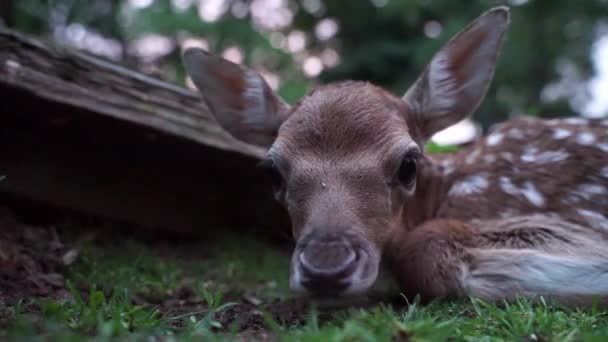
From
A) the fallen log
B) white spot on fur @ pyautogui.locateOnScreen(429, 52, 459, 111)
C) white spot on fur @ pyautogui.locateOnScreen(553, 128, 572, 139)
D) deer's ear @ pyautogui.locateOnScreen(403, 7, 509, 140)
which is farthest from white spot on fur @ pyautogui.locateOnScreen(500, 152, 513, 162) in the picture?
the fallen log

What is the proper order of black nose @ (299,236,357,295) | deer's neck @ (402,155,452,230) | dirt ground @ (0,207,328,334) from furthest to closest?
1. deer's neck @ (402,155,452,230)
2. dirt ground @ (0,207,328,334)
3. black nose @ (299,236,357,295)

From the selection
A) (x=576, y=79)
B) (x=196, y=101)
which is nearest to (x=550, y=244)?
(x=196, y=101)

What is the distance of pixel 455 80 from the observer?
360 cm

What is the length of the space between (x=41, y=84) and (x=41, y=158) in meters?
0.72

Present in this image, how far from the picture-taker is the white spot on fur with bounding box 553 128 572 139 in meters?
3.75

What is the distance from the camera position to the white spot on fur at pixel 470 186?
3631 mm

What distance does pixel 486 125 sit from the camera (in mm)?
12164

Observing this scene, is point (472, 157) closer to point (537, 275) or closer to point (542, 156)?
point (542, 156)

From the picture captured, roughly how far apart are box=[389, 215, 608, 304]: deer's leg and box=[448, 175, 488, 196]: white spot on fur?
31cm

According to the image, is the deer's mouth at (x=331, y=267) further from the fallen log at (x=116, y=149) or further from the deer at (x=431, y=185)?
the fallen log at (x=116, y=149)

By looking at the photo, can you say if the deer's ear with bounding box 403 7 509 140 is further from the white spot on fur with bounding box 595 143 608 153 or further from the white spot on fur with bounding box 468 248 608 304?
the white spot on fur with bounding box 468 248 608 304

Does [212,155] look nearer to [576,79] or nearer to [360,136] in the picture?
[360,136]

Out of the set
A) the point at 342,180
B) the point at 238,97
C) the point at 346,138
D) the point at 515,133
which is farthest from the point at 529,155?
the point at 238,97

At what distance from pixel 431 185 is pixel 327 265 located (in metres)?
1.70
